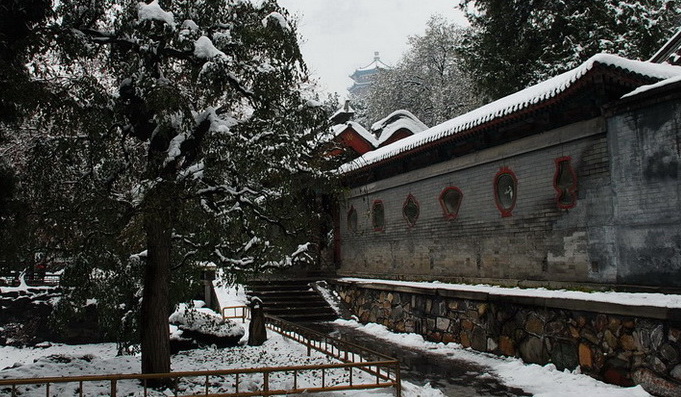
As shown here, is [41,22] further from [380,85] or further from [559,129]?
[380,85]

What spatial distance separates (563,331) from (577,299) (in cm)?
73

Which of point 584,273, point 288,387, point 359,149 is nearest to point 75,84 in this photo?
point 288,387

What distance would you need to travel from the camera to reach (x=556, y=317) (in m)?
9.15

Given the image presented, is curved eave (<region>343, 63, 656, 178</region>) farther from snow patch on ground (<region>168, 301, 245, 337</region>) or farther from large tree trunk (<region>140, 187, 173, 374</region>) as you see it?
snow patch on ground (<region>168, 301, 245, 337</region>)

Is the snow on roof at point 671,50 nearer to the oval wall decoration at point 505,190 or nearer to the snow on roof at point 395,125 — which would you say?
the oval wall decoration at point 505,190

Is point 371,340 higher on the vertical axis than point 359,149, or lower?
lower

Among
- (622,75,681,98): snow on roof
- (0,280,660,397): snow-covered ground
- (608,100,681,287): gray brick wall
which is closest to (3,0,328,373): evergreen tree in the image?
(0,280,660,397): snow-covered ground

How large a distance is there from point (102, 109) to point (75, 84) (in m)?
0.44

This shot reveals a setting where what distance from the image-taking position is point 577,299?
861cm

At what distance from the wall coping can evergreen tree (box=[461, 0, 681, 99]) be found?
1127cm

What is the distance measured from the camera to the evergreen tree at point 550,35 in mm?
18703

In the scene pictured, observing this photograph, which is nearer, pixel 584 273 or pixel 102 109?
pixel 102 109

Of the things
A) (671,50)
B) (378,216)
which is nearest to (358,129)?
(378,216)

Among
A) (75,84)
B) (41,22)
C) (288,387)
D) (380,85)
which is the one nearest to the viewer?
(41,22)
